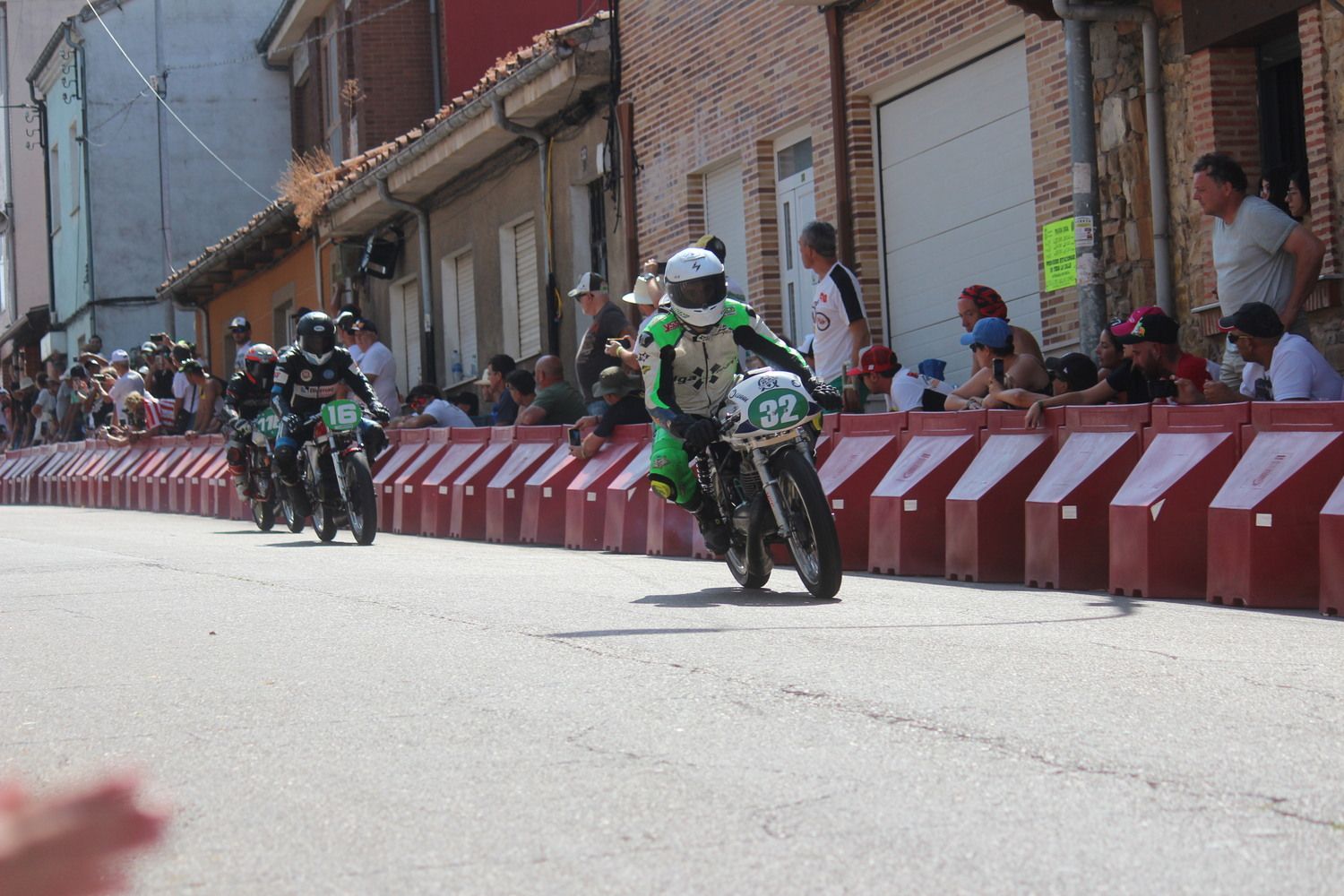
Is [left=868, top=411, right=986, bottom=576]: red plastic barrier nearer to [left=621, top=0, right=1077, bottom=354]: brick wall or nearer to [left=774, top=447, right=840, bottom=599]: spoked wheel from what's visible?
[left=774, top=447, right=840, bottom=599]: spoked wheel

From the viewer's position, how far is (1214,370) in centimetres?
1233

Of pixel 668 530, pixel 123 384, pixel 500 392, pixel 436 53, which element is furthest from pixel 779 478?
pixel 436 53

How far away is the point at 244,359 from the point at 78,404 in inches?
780

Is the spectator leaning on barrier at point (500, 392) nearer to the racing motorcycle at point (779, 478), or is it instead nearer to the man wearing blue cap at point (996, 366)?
the man wearing blue cap at point (996, 366)

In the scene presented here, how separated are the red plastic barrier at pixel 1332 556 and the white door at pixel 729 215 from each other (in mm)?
11376

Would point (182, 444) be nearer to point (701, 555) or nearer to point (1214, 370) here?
point (701, 555)

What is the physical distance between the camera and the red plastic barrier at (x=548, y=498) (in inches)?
609

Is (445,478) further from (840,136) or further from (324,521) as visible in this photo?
(840,136)

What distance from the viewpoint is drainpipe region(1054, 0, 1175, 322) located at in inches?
523

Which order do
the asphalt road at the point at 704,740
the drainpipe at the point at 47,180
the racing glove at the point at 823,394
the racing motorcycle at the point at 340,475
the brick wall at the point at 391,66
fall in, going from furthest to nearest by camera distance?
the drainpipe at the point at 47,180, the brick wall at the point at 391,66, the racing motorcycle at the point at 340,475, the racing glove at the point at 823,394, the asphalt road at the point at 704,740

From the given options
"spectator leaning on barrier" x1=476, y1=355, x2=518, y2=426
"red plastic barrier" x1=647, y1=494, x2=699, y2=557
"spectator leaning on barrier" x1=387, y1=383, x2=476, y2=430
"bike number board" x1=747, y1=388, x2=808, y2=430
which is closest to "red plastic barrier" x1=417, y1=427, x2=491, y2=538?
"spectator leaning on barrier" x1=476, y1=355, x2=518, y2=426

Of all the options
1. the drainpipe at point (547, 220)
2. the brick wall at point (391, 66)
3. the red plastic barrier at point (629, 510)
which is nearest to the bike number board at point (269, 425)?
the red plastic barrier at point (629, 510)

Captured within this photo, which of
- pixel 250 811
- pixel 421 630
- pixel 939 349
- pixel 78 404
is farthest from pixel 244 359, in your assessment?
pixel 78 404

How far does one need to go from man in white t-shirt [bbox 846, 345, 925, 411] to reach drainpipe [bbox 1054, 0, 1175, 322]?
1236 millimetres
